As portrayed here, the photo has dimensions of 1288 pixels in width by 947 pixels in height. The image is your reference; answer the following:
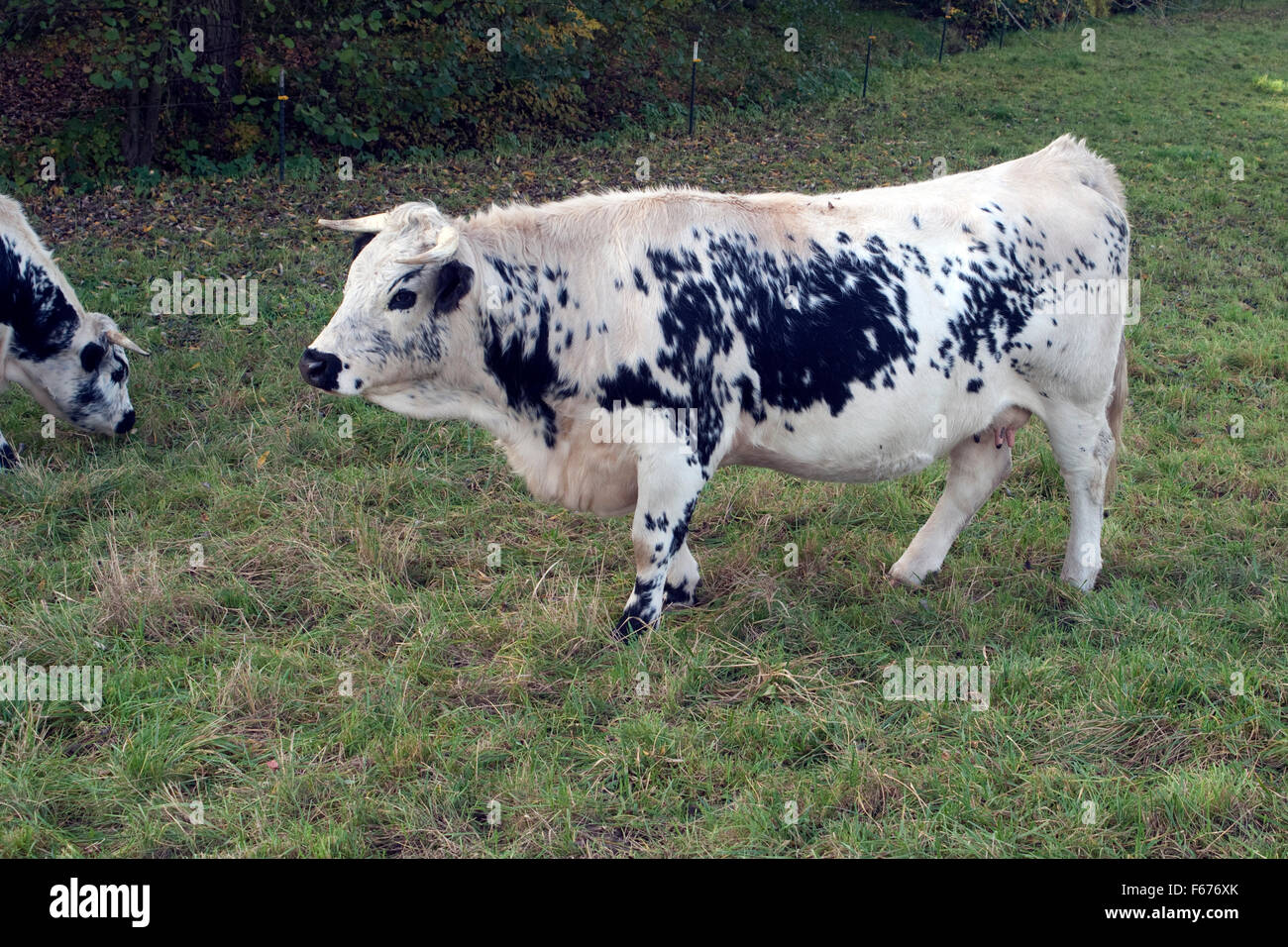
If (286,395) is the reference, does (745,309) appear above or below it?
above

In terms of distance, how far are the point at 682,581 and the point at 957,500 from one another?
1.48 metres

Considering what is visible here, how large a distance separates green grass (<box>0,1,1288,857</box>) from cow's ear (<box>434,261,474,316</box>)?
137cm

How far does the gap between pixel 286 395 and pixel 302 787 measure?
12.9 feet

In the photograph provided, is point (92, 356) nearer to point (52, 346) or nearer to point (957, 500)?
point (52, 346)

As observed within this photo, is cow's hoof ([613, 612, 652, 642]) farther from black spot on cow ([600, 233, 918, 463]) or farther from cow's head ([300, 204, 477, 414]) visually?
cow's head ([300, 204, 477, 414])

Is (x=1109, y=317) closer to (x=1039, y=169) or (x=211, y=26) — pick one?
(x=1039, y=169)

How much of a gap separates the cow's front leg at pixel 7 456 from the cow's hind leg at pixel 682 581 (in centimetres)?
397

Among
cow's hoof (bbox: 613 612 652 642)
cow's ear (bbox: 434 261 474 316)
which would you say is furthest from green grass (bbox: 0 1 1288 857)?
cow's ear (bbox: 434 261 474 316)

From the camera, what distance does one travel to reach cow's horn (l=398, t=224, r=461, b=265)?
14.1 ft

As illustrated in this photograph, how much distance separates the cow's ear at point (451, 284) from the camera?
177 inches

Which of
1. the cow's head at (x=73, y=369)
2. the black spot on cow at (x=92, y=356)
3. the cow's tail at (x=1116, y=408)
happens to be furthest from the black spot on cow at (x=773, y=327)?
the black spot on cow at (x=92, y=356)

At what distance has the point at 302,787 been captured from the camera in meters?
3.89
